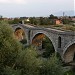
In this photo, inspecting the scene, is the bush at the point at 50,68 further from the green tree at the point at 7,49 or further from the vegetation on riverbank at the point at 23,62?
the green tree at the point at 7,49

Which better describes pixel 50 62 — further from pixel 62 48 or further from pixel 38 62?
pixel 62 48

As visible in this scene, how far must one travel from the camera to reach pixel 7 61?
15406mm

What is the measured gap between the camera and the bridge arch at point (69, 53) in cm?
2449

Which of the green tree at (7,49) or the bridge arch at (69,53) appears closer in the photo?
the green tree at (7,49)

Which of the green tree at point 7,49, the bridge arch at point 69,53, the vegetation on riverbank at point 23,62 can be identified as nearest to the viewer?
the vegetation on riverbank at point 23,62

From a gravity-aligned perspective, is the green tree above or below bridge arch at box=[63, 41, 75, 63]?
above

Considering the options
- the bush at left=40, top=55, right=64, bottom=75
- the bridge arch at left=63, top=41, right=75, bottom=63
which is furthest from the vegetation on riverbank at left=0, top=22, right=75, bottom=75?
the bridge arch at left=63, top=41, right=75, bottom=63

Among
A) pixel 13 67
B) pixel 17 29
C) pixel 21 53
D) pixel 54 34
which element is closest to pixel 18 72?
pixel 13 67

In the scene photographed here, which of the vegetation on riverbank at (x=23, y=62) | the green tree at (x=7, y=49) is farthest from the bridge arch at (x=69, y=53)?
the green tree at (x=7, y=49)

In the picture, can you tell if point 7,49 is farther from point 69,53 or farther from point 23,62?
point 69,53

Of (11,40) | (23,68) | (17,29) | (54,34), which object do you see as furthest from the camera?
(17,29)

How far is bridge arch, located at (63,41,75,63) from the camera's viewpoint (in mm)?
24487

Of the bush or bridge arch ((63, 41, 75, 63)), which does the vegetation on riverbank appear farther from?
bridge arch ((63, 41, 75, 63))

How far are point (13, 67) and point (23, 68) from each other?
666mm
